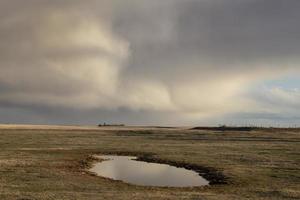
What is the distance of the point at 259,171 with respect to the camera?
168 feet

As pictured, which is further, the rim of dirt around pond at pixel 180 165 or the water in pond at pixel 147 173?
the water in pond at pixel 147 173

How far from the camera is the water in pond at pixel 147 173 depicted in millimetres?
46612

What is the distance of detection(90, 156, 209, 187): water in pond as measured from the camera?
4661 centimetres

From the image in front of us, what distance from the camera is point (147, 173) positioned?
5444 cm

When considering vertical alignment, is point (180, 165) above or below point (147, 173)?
above

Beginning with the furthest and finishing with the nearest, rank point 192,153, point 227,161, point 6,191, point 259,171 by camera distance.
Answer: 1. point 192,153
2. point 227,161
3. point 259,171
4. point 6,191

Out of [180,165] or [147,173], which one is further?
[180,165]

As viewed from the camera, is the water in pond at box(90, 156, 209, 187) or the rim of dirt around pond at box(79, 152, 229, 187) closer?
the rim of dirt around pond at box(79, 152, 229, 187)

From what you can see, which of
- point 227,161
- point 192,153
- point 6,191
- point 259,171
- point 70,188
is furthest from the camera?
point 192,153

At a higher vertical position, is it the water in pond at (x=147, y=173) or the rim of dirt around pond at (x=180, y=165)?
the rim of dirt around pond at (x=180, y=165)

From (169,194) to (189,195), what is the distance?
5.24 ft

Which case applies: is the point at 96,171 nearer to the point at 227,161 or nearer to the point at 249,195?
the point at 227,161

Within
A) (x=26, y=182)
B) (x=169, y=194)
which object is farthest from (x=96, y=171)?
(x=169, y=194)

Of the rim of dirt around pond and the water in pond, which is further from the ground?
the rim of dirt around pond
